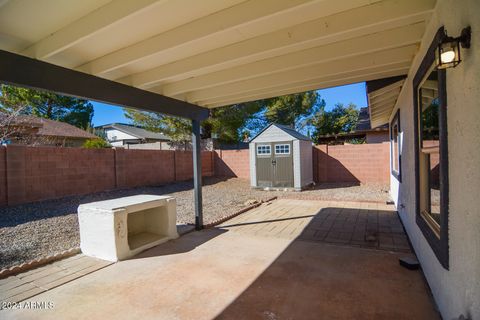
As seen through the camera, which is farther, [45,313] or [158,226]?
[158,226]

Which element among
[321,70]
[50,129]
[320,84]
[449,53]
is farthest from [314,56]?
[50,129]

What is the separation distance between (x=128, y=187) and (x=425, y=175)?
29.5 feet

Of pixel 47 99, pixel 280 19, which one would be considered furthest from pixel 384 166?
pixel 47 99

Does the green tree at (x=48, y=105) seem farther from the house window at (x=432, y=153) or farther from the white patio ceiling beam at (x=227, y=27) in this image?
the house window at (x=432, y=153)

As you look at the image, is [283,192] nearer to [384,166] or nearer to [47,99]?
[384,166]

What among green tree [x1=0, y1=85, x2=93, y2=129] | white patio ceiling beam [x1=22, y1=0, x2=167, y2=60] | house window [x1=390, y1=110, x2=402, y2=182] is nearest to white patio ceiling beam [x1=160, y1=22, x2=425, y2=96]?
white patio ceiling beam [x1=22, y1=0, x2=167, y2=60]

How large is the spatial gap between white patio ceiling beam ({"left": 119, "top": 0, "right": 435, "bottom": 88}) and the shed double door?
6.39 meters

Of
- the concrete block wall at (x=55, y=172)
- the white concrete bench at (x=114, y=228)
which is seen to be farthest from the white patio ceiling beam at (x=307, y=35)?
the concrete block wall at (x=55, y=172)

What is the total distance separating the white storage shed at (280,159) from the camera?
9078 millimetres

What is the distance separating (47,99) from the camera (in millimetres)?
16781

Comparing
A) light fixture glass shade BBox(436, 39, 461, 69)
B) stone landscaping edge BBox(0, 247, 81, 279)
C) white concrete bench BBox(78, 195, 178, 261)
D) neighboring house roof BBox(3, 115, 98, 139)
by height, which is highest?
neighboring house roof BBox(3, 115, 98, 139)

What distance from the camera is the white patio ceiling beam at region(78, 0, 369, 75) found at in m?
2.00

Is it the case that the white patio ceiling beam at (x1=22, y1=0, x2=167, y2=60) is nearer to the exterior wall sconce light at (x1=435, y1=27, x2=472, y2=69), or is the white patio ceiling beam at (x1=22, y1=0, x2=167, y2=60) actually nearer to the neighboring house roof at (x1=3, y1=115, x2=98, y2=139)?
the exterior wall sconce light at (x1=435, y1=27, x2=472, y2=69)

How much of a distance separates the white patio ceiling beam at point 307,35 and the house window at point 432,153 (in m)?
0.36
